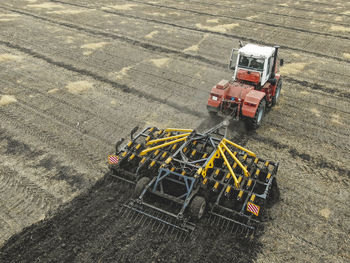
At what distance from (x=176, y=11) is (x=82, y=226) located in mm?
21084

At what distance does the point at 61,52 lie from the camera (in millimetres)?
15250

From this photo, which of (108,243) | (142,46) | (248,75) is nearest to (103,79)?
(142,46)

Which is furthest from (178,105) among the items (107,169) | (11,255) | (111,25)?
(111,25)

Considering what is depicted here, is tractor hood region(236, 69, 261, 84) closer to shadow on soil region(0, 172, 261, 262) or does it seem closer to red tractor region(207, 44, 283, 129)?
red tractor region(207, 44, 283, 129)

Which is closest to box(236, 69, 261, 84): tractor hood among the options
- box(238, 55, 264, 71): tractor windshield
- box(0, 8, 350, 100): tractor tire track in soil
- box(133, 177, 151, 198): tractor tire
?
box(238, 55, 264, 71): tractor windshield

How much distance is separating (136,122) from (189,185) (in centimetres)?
406

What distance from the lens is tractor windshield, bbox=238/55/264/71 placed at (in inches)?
383

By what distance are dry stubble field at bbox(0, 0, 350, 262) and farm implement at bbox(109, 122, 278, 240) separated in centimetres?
→ 34

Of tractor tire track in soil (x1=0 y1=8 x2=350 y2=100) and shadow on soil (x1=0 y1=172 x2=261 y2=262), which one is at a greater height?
tractor tire track in soil (x1=0 y1=8 x2=350 y2=100)

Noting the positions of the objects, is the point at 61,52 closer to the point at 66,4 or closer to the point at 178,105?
the point at 178,105

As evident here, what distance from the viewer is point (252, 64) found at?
387 inches

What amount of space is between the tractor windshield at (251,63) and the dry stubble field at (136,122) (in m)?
1.90

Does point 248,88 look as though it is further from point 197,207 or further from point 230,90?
point 197,207

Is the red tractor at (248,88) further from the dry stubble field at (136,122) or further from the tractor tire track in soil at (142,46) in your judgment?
the tractor tire track in soil at (142,46)
